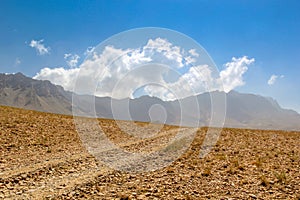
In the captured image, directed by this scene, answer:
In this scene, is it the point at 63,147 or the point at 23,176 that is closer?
the point at 23,176

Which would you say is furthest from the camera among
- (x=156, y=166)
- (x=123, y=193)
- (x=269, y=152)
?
(x=269, y=152)

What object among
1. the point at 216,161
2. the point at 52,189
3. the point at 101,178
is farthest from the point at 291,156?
the point at 52,189

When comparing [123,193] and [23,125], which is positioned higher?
[23,125]

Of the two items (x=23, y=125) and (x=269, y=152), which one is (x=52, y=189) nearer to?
(x=269, y=152)

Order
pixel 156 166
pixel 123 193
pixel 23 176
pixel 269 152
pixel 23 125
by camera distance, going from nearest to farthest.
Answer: pixel 123 193
pixel 23 176
pixel 156 166
pixel 269 152
pixel 23 125

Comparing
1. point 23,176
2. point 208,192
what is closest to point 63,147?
point 23,176

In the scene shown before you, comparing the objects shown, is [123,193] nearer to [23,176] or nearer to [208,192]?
[208,192]

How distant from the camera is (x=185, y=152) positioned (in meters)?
24.4

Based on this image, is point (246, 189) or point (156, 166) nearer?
point (246, 189)

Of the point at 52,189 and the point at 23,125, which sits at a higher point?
the point at 23,125

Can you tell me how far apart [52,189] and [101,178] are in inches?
111

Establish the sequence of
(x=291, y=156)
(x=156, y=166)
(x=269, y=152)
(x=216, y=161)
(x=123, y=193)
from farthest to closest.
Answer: (x=269, y=152) < (x=291, y=156) < (x=216, y=161) < (x=156, y=166) < (x=123, y=193)

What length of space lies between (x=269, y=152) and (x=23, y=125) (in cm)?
2670

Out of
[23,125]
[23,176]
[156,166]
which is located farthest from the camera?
[23,125]
